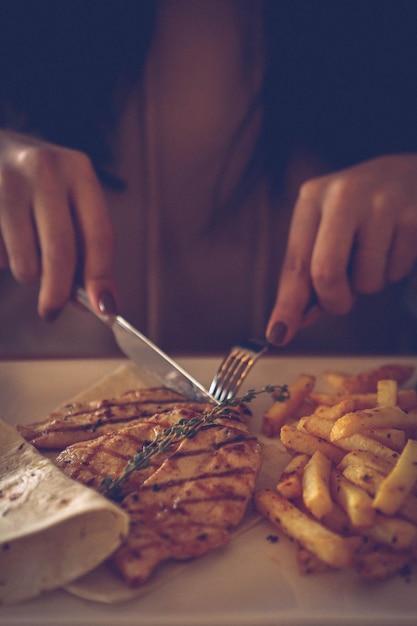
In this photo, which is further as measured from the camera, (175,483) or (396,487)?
(175,483)

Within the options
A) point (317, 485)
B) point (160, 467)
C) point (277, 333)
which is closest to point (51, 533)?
point (160, 467)

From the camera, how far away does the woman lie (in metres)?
3.73

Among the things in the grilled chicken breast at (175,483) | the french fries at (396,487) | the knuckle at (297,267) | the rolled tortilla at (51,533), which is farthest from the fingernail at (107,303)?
the french fries at (396,487)

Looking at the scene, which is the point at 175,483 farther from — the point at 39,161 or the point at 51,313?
the point at 39,161

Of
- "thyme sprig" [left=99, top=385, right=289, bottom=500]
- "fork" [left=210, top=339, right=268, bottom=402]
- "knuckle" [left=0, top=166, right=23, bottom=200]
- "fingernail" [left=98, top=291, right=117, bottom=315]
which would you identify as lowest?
"fork" [left=210, top=339, right=268, bottom=402]

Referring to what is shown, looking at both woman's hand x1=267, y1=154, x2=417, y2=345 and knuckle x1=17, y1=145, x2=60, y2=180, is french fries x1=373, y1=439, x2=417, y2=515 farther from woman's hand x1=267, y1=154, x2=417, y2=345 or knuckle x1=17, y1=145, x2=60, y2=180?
knuckle x1=17, y1=145, x2=60, y2=180

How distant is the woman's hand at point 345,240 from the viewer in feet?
9.32

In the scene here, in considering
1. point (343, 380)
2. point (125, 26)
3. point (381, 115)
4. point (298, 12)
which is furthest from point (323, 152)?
point (343, 380)

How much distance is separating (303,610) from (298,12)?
353 cm

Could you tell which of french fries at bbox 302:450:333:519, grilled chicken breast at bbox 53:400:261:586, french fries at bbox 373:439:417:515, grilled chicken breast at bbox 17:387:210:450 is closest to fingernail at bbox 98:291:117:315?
grilled chicken breast at bbox 17:387:210:450

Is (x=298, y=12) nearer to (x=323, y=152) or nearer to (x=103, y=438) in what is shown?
(x=323, y=152)

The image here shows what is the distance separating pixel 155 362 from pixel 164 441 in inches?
28.9

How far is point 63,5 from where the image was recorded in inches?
148

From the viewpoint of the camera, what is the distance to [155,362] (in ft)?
8.83
